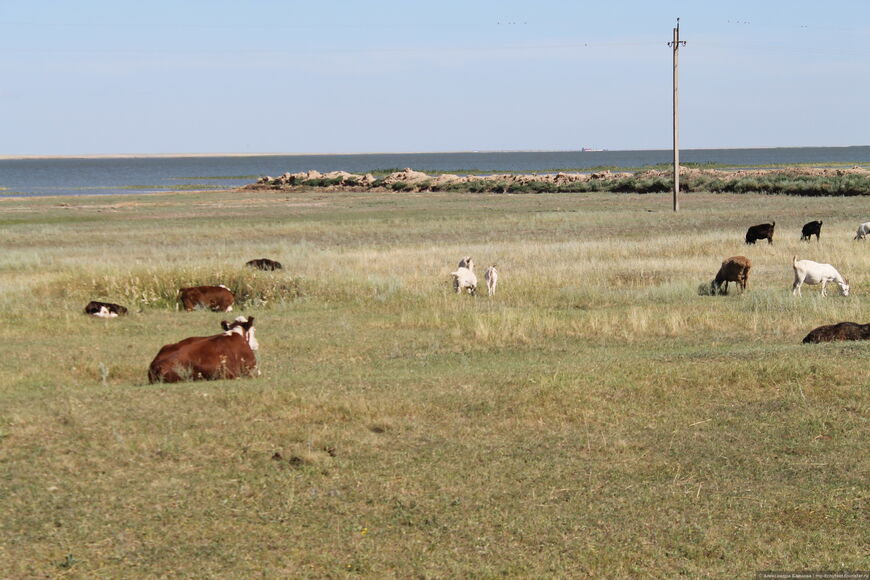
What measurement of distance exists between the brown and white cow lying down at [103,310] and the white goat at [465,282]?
23.4 feet

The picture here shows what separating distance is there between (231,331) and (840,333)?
9.26 metres

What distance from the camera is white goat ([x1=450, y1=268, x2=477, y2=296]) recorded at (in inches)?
840

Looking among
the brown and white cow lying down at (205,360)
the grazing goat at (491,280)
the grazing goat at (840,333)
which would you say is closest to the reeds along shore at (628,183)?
the grazing goat at (491,280)

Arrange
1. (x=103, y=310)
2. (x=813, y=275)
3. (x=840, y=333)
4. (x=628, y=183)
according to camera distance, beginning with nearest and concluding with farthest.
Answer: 1. (x=840, y=333)
2. (x=103, y=310)
3. (x=813, y=275)
4. (x=628, y=183)

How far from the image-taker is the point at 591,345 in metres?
16.0

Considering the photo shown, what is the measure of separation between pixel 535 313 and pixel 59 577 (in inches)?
492

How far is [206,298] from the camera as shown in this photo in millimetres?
20203

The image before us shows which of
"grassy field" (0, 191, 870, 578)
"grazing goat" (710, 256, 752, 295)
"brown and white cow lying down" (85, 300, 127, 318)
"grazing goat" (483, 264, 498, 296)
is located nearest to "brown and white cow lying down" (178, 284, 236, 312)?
"grassy field" (0, 191, 870, 578)

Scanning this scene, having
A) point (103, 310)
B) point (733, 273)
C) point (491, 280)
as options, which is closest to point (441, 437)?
point (103, 310)

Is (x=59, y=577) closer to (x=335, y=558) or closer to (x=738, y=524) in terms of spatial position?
(x=335, y=558)

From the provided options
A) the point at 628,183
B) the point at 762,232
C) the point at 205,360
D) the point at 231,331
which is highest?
the point at 628,183

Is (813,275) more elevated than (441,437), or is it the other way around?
(813,275)

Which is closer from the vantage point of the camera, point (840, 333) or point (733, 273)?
point (840, 333)

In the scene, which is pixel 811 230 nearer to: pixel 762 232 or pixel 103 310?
pixel 762 232
